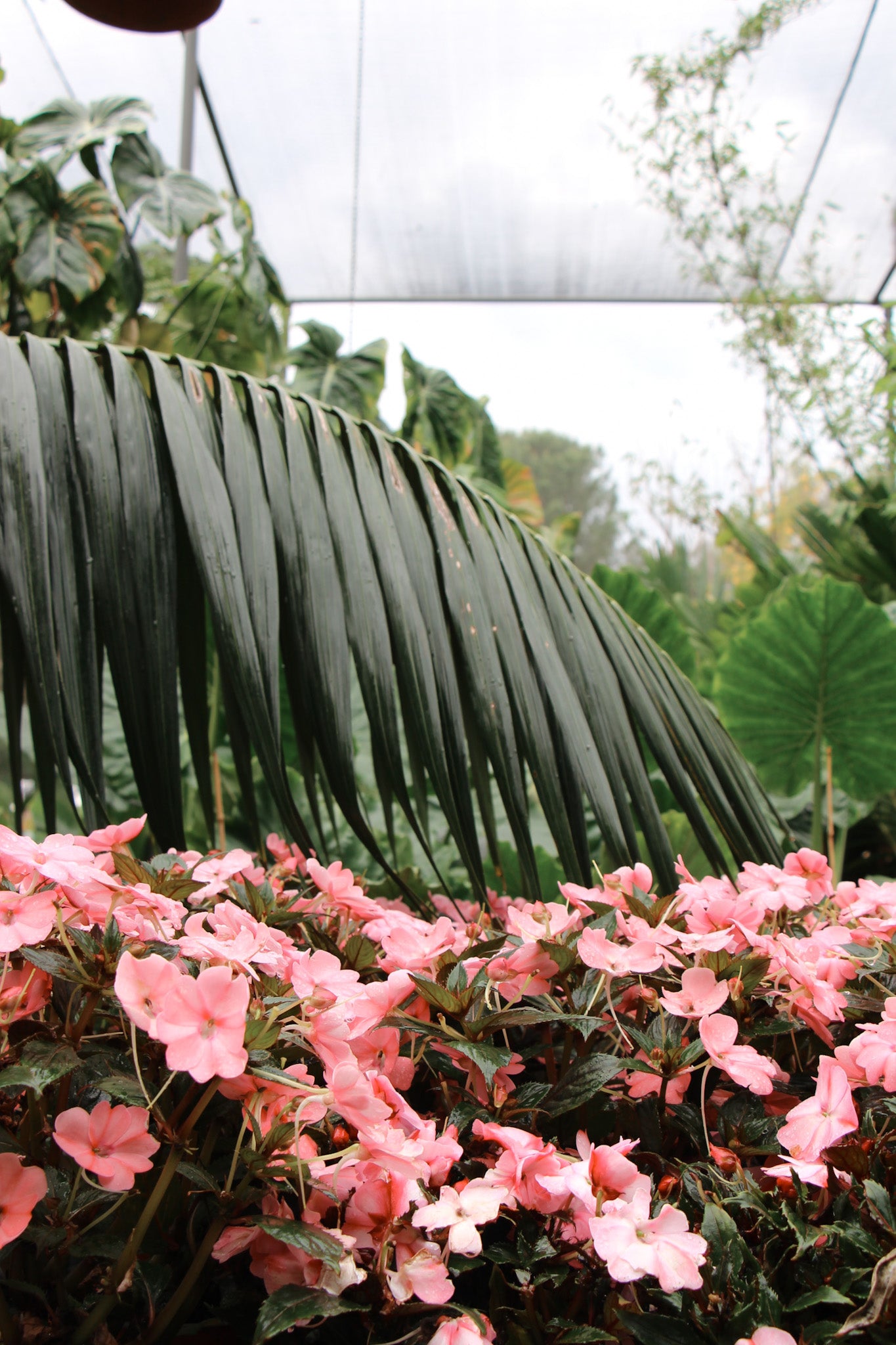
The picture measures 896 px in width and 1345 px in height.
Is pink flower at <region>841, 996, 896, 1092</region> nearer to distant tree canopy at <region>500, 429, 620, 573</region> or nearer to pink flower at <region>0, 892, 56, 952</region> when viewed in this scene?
pink flower at <region>0, 892, 56, 952</region>

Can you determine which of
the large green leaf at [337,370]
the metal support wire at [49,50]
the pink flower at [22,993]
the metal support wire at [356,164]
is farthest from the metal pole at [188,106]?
the pink flower at [22,993]

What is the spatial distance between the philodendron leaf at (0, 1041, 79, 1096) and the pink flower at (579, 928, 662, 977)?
0.25 metres

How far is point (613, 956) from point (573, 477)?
58.9 feet

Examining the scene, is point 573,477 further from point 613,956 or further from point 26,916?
point 26,916

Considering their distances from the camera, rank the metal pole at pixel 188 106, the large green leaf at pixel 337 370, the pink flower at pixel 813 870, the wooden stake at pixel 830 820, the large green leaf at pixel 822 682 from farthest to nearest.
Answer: the metal pole at pixel 188 106, the large green leaf at pixel 337 370, the large green leaf at pixel 822 682, the wooden stake at pixel 830 820, the pink flower at pixel 813 870

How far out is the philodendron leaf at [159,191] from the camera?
10.3 feet

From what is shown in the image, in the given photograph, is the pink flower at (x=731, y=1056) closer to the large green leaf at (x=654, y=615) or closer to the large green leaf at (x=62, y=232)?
the large green leaf at (x=654, y=615)

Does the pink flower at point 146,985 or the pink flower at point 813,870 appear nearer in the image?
the pink flower at point 146,985

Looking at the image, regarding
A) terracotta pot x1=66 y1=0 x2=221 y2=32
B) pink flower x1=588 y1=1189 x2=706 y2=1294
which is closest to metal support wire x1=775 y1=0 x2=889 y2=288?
terracotta pot x1=66 y1=0 x2=221 y2=32

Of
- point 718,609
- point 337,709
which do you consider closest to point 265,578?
point 337,709

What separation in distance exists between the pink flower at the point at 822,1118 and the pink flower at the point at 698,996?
59 millimetres

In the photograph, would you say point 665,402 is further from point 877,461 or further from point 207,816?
point 207,816

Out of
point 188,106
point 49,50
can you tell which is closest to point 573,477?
point 188,106

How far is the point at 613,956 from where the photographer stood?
0.48m
